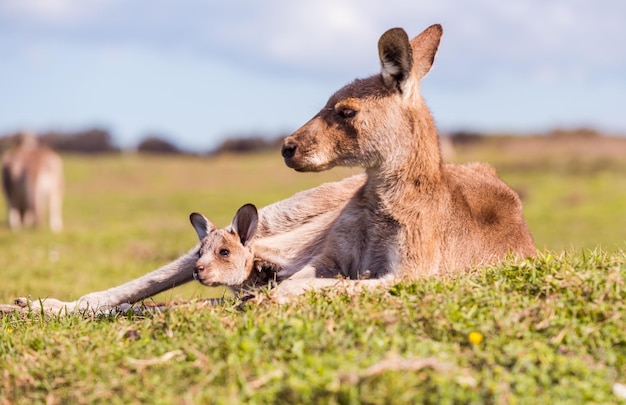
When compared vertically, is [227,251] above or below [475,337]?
above

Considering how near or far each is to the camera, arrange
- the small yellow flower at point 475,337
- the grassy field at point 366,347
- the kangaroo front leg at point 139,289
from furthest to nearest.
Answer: the kangaroo front leg at point 139,289
the small yellow flower at point 475,337
the grassy field at point 366,347

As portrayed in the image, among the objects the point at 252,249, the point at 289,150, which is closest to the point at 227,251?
the point at 252,249

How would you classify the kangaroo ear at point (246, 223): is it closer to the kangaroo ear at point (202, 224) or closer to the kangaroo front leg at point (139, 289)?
the kangaroo ear at point (202, 224)

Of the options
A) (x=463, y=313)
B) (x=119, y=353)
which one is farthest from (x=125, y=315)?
(x=463, y=313)

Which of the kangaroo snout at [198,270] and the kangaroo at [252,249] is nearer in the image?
the kangaroo snout at [198,270]

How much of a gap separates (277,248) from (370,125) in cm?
158

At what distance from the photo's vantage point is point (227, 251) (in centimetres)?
627

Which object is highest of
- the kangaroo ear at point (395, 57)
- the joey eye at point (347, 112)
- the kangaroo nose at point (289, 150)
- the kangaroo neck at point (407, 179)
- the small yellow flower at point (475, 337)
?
the kangaroo ear at point (395, 57)

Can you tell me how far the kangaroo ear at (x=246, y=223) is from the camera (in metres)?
6.49

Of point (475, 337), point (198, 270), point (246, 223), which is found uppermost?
point (246, 223)

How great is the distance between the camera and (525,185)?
99.5 feet

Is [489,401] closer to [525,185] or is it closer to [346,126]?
[346,126]

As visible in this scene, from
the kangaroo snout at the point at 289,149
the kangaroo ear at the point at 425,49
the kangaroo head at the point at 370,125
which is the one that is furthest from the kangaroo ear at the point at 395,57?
the kangaroo snout at the point at 289,149

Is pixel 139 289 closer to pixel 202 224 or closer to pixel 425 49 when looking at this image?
pixel 202 224
